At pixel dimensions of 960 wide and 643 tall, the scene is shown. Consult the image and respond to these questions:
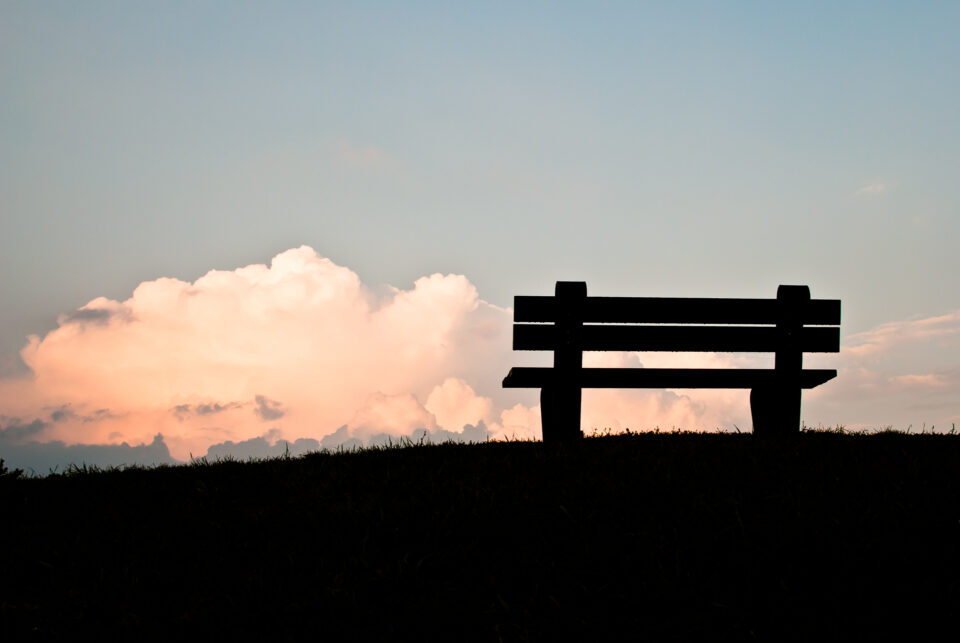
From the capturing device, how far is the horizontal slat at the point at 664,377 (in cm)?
966

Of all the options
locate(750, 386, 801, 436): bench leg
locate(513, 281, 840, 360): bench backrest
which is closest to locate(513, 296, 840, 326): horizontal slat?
locate(513, 281, 840, 360): bench backrest

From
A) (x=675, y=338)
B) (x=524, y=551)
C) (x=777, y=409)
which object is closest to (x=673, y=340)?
(x=675, y=338)

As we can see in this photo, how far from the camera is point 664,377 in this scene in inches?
388

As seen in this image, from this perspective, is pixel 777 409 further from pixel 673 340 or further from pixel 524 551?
pixel 524 551

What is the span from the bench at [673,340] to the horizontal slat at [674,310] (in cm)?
1

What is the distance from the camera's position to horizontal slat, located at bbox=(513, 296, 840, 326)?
9.74 metres

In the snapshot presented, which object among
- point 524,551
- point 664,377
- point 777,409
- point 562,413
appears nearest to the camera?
point 524,551

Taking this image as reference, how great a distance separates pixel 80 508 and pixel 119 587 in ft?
8.24

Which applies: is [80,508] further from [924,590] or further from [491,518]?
[924,590]

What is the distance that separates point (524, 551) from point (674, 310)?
5252 mm

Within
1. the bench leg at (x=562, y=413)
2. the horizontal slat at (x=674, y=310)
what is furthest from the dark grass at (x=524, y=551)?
the horizontal slat at (x=674, y=310)

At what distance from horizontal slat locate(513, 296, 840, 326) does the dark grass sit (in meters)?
2.17

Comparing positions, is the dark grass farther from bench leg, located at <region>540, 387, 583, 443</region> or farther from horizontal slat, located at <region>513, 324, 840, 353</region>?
horizontal slat, located at <region>513, 324, 840, 353</region>

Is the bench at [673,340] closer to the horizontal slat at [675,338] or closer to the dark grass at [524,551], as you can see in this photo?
the horizontal slat at [675,338]
